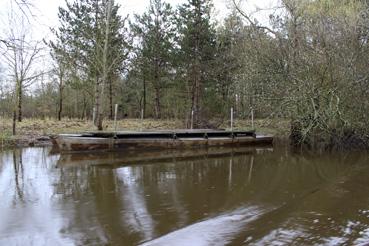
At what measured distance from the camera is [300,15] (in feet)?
63.4

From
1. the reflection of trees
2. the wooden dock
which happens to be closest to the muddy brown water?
the reflection of trees

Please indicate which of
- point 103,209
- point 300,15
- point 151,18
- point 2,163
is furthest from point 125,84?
point 103,209

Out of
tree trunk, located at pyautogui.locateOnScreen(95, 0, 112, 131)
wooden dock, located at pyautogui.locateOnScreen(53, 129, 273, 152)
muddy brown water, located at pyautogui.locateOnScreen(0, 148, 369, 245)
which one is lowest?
muddy brown water, located at pyautogui.locateOnScreen(0, 148, 369, 245)

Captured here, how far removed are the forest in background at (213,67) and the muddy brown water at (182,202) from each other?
3.08 m

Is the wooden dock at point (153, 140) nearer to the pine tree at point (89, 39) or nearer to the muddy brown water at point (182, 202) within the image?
the muddy brown water at point (182, 202)

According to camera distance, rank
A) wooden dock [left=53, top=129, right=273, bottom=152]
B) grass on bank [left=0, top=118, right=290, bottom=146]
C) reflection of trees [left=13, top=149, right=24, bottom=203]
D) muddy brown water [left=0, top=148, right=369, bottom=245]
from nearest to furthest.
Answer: muddy brown water [left=0, top=148, right=369, bottom=245] → reflection of trees [left=13, top=149, right=24, bottom=203] → wooden dock [left=53, top=129, right=273, bottom=152] → grass on bank [left=0, top=118, right=290, bottom=146]

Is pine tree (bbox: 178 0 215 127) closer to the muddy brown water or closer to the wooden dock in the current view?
the wooden dock

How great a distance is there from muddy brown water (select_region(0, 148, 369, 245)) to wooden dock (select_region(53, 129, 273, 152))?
2020 millimetres

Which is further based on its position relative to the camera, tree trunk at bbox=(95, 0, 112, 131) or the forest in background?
tree trunk at bbox=(95, 0, 112, 131)

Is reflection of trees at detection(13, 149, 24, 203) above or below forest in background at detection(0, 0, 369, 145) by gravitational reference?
below

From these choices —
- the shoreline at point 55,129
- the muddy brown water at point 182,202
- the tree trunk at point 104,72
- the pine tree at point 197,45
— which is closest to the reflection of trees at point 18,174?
the muddy brown water at point 182,202

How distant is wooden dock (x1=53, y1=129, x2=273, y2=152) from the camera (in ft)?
56.6

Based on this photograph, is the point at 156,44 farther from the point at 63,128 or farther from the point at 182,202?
the point at 182,202

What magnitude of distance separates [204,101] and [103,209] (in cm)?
2203
